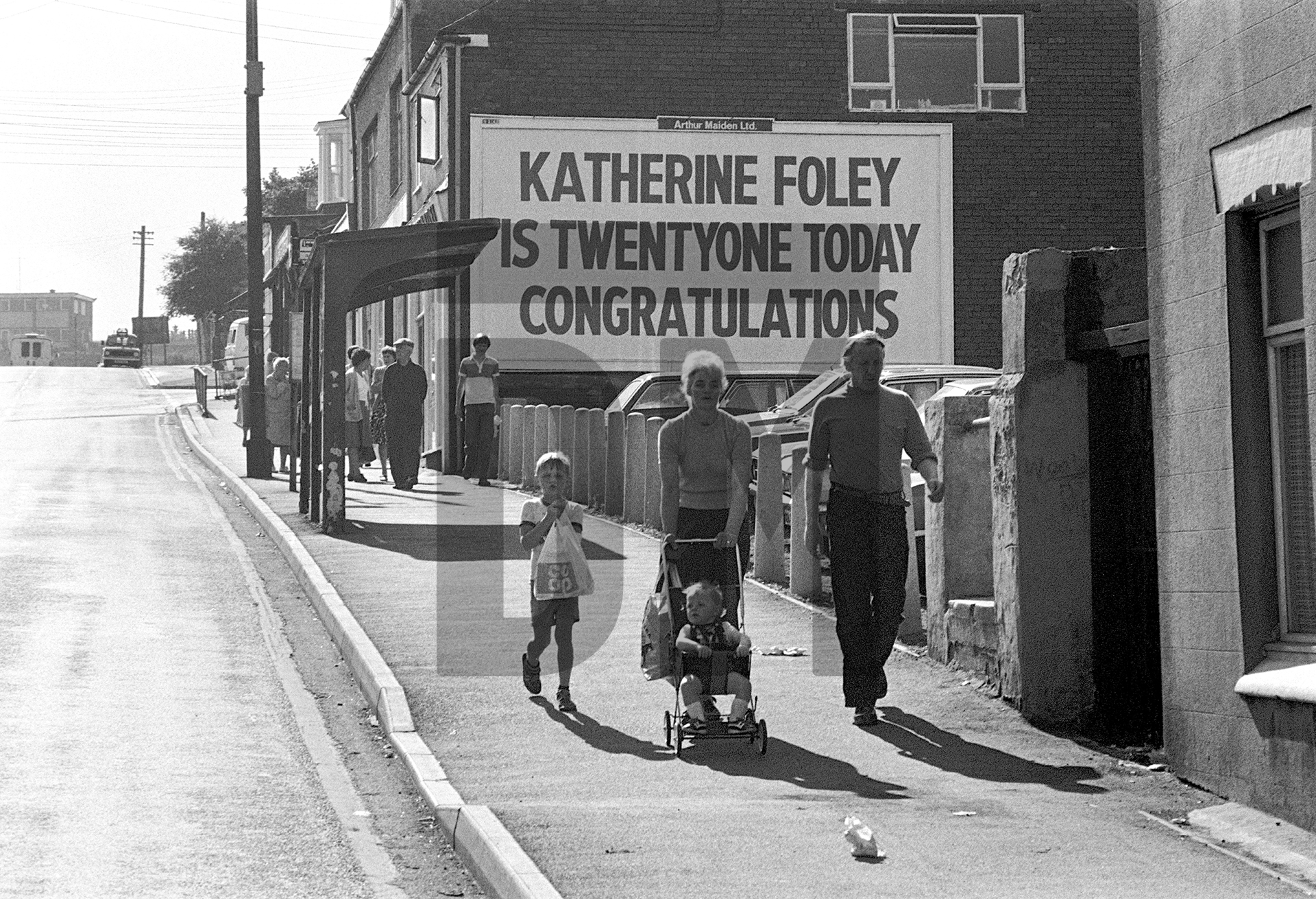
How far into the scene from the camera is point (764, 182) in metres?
28.3

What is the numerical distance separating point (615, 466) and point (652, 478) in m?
1.69

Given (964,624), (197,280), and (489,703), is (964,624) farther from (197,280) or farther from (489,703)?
(197,280)

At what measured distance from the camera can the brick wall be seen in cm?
2792

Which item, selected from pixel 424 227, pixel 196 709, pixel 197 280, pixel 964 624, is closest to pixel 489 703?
pixel 196 709

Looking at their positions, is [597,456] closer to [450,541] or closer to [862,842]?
[450,541]

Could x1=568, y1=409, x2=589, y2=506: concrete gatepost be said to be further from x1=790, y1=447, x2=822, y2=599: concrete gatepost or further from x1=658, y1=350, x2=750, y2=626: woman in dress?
x1=658, y1=350, x2=750, y2=626: woman in dress

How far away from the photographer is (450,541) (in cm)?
1692

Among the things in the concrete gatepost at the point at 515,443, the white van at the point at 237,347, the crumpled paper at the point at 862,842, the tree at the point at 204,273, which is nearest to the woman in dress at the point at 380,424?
the concrete gatepost at the point at 515,443

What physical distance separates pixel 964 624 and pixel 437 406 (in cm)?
2015

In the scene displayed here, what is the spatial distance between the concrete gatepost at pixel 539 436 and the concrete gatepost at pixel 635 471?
140 inches

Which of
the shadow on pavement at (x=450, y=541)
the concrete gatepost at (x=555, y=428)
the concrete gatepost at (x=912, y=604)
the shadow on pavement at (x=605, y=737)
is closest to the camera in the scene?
the shadow on pavement at (x=605, y=737)

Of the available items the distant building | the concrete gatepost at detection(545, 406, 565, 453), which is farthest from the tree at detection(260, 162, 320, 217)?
the distant building

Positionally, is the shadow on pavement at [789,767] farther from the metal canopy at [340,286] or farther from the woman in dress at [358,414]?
the woman in dress at [358,414]

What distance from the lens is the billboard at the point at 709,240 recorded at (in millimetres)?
27703
